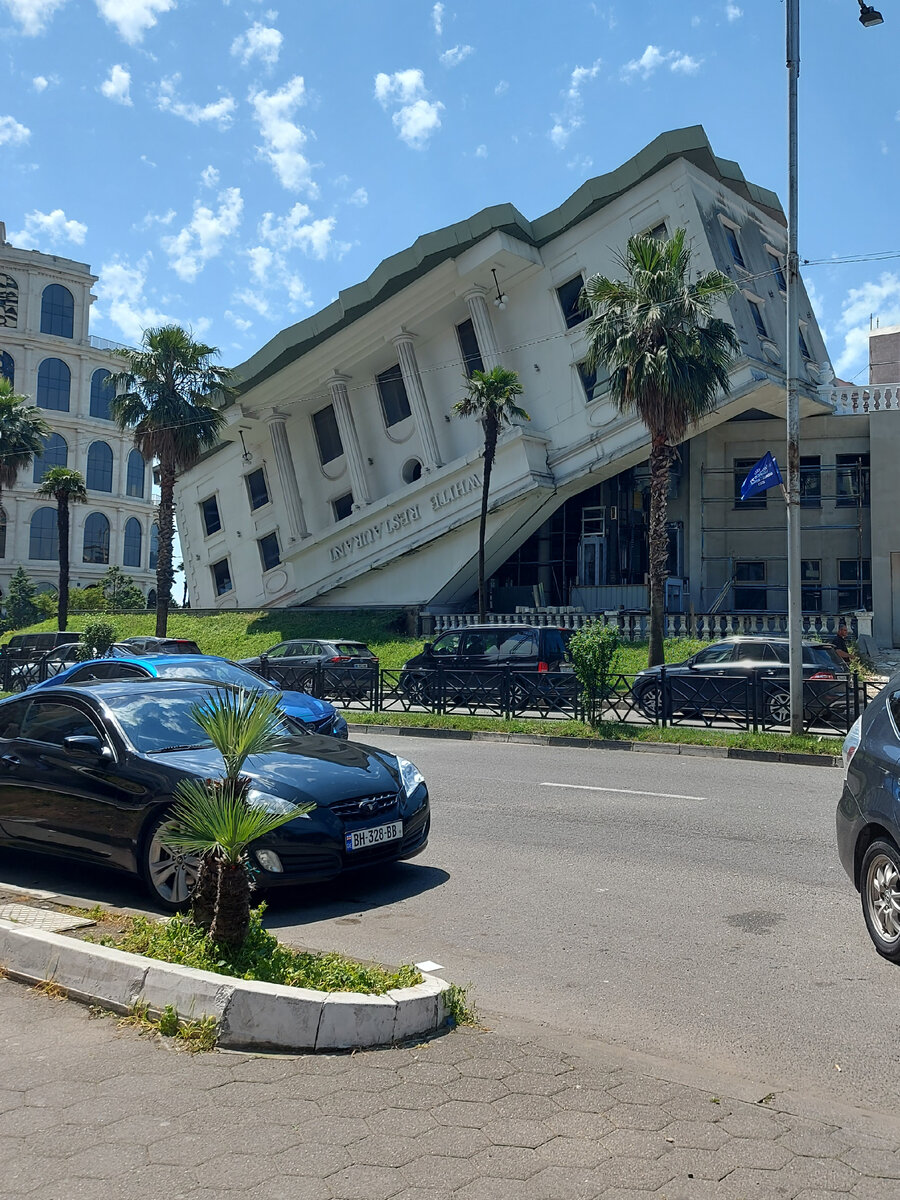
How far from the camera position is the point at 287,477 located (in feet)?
131

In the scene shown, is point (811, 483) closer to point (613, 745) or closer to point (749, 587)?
point (749, 587)

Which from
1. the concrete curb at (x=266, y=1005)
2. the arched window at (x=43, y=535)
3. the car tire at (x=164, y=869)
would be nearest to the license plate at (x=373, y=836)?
the car tire at (x=164, y=869)

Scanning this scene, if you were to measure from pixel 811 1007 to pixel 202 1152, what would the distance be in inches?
117

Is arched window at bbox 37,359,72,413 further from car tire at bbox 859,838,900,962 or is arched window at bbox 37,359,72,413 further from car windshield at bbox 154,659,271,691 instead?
car tire at bbox 859,838,900,962

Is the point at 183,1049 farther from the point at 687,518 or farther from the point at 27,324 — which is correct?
the point at 27,324

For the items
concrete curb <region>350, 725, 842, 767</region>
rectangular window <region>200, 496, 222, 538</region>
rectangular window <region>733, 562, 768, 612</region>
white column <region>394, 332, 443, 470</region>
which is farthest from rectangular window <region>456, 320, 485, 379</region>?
concrete curb <region>350, 725, 842, 767</region>

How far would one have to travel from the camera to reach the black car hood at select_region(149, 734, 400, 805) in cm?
641

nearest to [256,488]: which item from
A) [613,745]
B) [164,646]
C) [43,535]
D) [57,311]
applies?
[164,646]

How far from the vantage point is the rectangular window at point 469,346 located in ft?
112

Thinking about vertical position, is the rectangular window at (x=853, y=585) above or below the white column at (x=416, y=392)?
below

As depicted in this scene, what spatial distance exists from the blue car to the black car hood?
12.0ft

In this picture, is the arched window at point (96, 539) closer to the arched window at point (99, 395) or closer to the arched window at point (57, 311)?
the arched window at point (99, 395)

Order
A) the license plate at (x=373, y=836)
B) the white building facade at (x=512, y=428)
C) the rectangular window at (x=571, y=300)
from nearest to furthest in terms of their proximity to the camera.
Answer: the license plate at (x=373, y=836)
the white building facade at (x=512, y=428)
the rectangular window at (x=571, y=300)

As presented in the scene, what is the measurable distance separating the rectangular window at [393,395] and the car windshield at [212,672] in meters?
26.3
